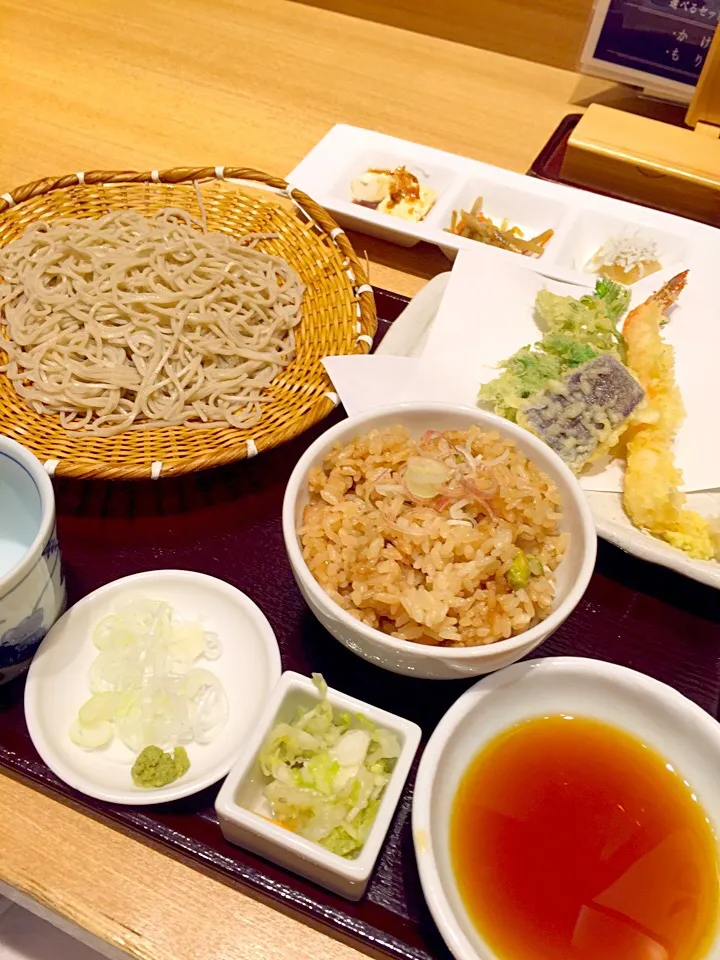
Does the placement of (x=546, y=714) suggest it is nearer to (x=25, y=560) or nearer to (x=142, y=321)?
(x=25, y=560)

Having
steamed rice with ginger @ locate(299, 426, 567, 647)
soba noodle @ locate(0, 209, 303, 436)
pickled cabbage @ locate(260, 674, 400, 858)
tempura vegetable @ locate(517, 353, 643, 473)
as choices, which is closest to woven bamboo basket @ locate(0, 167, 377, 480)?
soba noodle @ locate(0, 209, 303, 436)

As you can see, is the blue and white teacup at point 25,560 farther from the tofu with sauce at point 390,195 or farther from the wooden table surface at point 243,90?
the tofu with sauce at point 390,195

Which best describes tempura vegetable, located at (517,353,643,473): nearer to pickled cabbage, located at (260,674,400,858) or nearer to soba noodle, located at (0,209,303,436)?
soba noodle, located at (0,209,303,436)

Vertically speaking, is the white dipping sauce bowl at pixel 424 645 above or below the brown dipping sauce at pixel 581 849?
above

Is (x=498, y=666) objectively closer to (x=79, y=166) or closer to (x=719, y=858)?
(x=719, y=858)

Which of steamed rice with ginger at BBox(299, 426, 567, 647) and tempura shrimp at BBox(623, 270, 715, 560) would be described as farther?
tempura shrimp at BBox(623, 270, 715, 560)

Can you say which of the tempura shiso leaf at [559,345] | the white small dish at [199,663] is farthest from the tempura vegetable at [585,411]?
the white small dish at [199,663]

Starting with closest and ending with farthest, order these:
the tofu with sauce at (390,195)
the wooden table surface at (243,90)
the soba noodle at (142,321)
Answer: the soba noodle at (142,321) < the tofu with sauce at (390,195) < the wooden table surface at (243,90)

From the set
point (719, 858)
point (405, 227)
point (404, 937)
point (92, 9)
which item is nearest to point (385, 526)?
point (404, 937)
